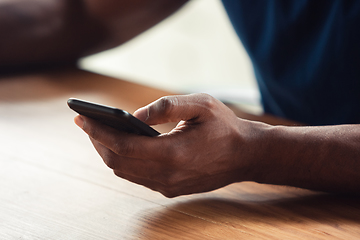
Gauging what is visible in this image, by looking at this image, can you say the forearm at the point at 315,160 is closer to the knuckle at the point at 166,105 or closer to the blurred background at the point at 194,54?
the knuckle at the point at 166,105

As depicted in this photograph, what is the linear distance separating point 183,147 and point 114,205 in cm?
13

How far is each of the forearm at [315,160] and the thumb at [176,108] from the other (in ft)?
0.46

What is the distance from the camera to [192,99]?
0.47 m

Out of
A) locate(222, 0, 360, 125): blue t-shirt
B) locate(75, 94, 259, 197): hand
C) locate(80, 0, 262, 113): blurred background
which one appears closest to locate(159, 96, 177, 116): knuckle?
locate(75, 94, 259, 197): hand

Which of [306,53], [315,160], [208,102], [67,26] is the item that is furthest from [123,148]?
[67,26]

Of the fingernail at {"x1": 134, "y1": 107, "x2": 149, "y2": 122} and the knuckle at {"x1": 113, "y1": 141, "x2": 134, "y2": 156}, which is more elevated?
the fingernail at {"x1": 134, "y1": 107, "x2": 149, "y2": 122}

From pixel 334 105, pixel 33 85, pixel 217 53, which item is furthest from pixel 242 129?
pixel 217 53

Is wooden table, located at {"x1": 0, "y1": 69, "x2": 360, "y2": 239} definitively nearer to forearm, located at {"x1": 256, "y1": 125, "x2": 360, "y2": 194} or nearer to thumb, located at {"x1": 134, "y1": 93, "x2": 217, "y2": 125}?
forearm, located at {"x1": 256, "y1": 125, "x2": 360, "y2": 194}

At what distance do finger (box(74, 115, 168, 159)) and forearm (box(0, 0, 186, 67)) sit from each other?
757mm

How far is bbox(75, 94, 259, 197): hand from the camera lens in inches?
17.8

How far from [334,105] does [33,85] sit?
0.80m

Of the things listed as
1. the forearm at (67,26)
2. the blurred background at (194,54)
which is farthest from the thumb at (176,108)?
the blurred background at (194,54)

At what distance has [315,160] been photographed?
1.88 ft

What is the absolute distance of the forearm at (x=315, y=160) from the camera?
570mm
